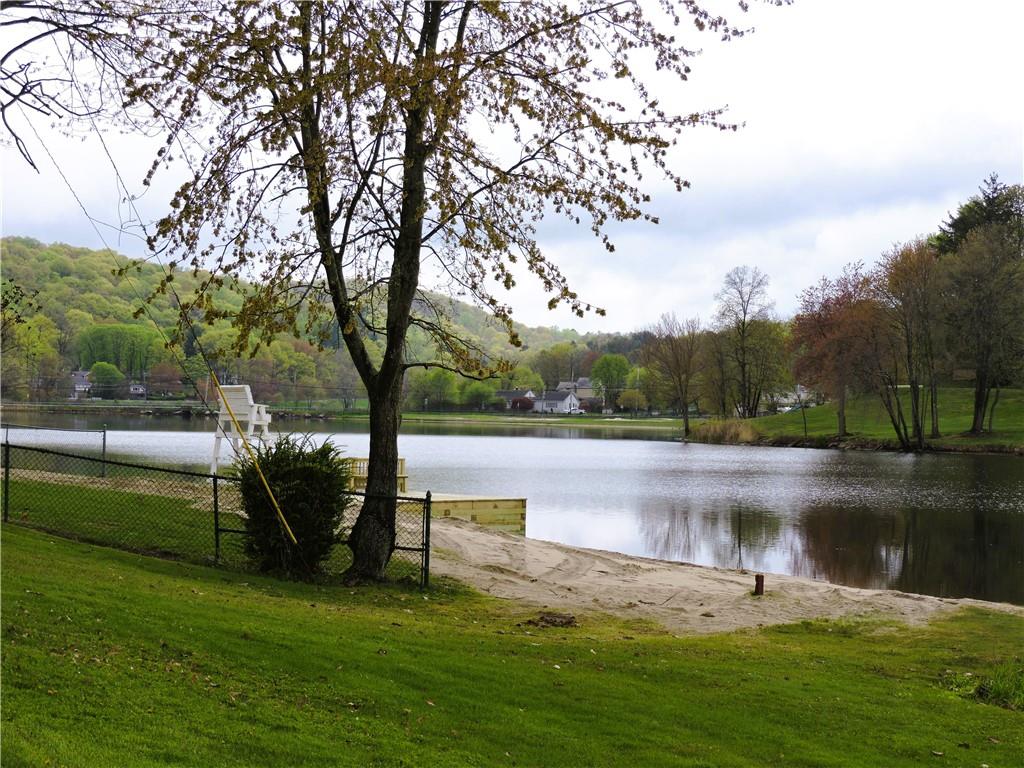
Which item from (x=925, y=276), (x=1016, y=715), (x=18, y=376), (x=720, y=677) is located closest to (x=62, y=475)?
(x=720, y=677)

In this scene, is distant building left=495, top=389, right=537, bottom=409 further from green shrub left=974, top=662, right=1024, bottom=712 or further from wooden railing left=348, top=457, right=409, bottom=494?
green shrub left=974, top=662, right=1024, bottom=712

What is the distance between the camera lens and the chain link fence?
12.5m

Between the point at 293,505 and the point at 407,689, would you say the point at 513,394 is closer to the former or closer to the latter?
the point at 293,505

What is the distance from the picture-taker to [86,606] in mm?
7375

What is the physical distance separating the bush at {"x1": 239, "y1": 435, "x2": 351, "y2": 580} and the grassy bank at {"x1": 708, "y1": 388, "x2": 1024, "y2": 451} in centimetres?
5274

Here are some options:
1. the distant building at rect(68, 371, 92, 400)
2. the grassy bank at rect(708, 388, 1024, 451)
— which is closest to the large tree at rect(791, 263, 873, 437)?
the grassy bank at rect(708, 388, 1024, 451)

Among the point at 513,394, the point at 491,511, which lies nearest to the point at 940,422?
the point at 491,511

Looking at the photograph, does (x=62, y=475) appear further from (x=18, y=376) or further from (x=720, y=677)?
(x=18, y=376)

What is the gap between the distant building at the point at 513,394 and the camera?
164125mm

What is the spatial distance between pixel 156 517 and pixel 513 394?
154134 millimetres

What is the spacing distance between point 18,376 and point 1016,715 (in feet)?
280

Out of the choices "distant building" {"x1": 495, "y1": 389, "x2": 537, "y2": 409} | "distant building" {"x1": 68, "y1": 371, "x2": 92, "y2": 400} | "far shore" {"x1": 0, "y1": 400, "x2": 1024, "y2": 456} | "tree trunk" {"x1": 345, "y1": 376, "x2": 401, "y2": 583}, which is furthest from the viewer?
"distant building" {"x1": 495, "y1": 389, "x2": 537, "y2": 409}

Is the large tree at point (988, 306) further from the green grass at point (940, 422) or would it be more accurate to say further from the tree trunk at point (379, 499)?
the tree trunk at point (379, 499)

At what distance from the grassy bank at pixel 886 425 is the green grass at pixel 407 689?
52970 mm
